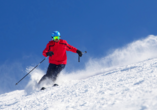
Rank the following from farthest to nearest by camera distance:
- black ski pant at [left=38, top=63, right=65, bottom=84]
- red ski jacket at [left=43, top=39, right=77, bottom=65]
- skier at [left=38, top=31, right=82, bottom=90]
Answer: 1. red ski jacket at [left=43, top=39, right=77, bottom=65]
2. skier at [left=38, top=31, right=82, bottom=90]
3. black ski pant at [left=38, top=63, right=65, bottom=84]

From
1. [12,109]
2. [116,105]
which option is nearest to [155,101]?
[116,105]

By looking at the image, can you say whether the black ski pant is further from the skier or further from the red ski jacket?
the red ski jacket

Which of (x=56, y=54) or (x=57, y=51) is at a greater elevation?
(x=57, y=51)

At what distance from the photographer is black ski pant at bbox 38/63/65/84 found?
5148 mm

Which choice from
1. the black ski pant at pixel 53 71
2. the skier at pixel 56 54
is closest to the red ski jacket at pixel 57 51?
the skier at pixel 56 54

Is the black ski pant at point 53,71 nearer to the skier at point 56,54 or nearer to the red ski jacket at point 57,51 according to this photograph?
the skier at point 56,54

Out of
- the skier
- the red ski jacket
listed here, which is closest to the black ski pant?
the skier

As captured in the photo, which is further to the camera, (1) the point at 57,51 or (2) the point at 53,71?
(1) the point at 57,51

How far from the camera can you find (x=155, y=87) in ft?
6.50

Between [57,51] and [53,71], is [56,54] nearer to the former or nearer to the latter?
[57,51]

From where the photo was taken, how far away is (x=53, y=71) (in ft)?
17.4

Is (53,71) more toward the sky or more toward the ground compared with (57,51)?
more toward the ground

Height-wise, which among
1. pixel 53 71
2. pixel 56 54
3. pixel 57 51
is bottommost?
pixel 53 71

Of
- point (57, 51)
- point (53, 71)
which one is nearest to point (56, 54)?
point (57, 51)
